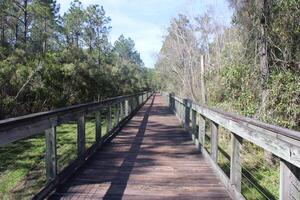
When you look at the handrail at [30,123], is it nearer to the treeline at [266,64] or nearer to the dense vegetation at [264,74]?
the dense vegetation at [264,74]

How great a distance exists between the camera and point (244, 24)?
10.4 metres

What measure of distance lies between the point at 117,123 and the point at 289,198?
8.82 metres

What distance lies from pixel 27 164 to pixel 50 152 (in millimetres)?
4164

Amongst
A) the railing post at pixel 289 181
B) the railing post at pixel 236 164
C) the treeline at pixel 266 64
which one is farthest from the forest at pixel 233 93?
the railing post at pixel 289 181

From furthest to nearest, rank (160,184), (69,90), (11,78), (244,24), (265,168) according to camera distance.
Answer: (69,90) < (11,78) < (244,24) < (265,168) < (160,184)

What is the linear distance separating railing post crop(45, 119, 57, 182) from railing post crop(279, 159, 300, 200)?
8.90ft

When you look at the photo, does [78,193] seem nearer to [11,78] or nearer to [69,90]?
[11,78]

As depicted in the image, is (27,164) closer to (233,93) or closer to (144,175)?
(144,175)

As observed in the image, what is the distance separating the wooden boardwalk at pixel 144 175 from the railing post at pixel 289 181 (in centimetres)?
187

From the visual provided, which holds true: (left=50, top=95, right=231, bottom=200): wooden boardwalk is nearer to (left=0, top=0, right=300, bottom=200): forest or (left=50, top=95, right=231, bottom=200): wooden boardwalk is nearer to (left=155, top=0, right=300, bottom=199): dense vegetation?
(left=0, top=0, right=300, bottom=200): forest

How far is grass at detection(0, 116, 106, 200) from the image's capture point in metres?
6.46

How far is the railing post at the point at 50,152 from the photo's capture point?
4621 mm

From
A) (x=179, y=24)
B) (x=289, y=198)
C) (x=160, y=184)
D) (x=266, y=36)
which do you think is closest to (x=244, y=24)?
(x=266, y=36)

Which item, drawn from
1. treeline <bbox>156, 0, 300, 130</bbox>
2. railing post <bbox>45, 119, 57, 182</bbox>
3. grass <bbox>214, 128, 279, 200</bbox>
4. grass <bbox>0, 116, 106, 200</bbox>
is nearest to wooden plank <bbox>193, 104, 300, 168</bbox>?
railing post <bbox>45, 119, 57, 182</bbox>
